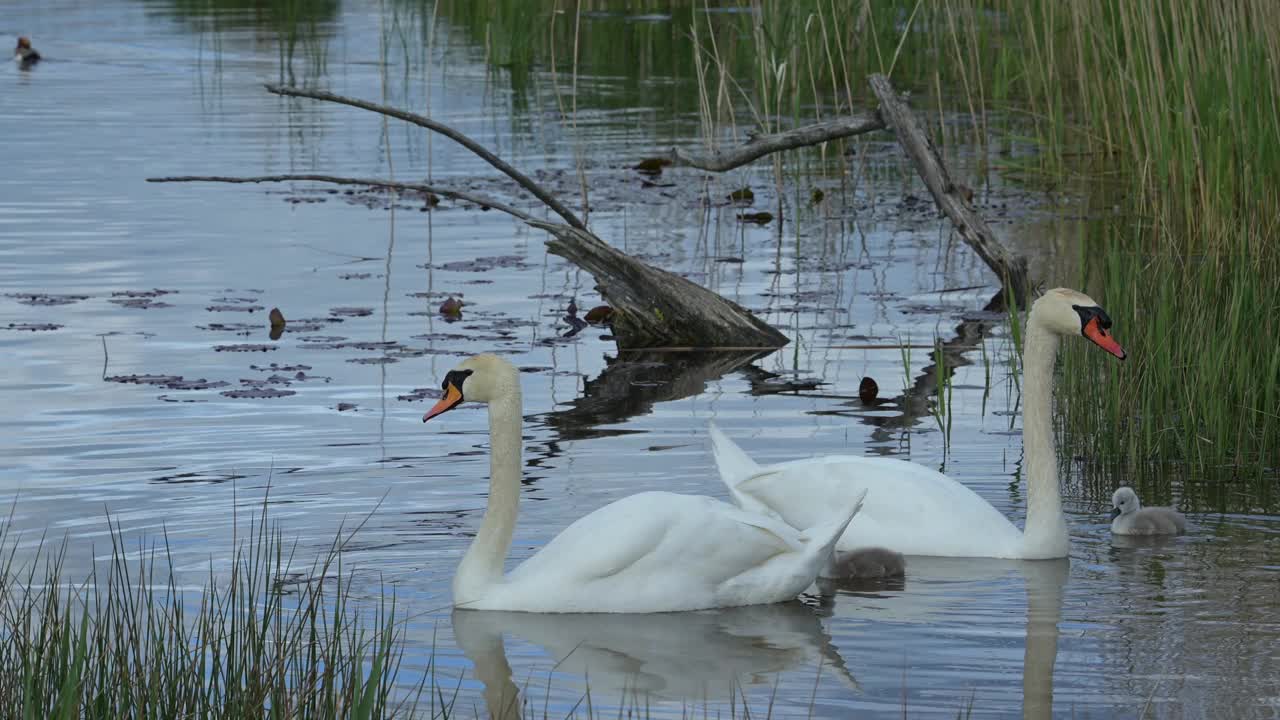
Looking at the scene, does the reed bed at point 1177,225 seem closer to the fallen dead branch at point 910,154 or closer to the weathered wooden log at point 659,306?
the fallen dead branch at point 910,154

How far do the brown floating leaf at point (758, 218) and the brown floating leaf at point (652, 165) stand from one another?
82.1 inches

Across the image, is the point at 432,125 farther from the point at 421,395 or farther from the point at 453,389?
the point at 453,389

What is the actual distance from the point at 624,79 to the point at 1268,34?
15305 mm

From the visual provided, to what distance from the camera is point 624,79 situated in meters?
25.0

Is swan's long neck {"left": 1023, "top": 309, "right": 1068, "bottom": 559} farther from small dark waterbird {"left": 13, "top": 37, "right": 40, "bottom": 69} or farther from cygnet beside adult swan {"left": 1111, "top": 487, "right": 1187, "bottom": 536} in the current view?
small dark waterbird {"left": 13, "top": 37, "right": 40, "bottom": 69}

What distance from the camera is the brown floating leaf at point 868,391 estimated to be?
951 centimetres

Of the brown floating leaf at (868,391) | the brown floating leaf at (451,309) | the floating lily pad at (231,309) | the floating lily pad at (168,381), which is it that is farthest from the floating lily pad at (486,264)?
the brown floating leaf at (868,391)

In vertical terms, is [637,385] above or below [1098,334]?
below

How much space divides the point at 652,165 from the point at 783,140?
20.6 feet

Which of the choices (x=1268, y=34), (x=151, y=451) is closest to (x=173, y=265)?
(x=151, y=451)

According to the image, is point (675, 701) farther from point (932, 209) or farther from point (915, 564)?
point (932, 209)

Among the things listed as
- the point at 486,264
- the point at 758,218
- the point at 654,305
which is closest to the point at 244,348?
the point at 654,305

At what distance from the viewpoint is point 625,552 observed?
20.6ft

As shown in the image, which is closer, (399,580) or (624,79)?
(399,580)
